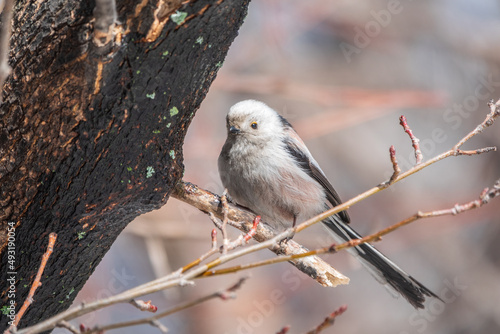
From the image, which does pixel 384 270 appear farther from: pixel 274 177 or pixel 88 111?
pixel 88 111

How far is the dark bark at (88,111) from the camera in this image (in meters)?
1.54

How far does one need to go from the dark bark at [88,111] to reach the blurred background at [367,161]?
2.93 meters

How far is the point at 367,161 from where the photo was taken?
6.91 m

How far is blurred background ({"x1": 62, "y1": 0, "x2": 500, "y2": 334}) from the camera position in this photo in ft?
17.3

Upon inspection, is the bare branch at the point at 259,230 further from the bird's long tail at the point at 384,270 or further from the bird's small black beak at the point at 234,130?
the bird's small black beak at the point at 234,130

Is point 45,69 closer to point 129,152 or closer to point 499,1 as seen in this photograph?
point 129,152

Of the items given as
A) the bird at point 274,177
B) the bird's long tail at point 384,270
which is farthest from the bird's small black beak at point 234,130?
the bird's long tail at point 384,270

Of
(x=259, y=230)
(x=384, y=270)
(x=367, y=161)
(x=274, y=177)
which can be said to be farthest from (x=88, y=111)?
(x=367, y=161)

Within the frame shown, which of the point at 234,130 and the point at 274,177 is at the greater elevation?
the point at 234,130

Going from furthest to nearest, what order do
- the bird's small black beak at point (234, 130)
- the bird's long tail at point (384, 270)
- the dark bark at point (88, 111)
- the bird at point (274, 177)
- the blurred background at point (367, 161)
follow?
the blurred background at point (367, 161) < the bird's small black beak at point (234, 130) < the bird at point (274, 177) < the bird's long tail at point (384, 270) < the dark bark at point (88, 111)

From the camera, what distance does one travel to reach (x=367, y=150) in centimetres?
706

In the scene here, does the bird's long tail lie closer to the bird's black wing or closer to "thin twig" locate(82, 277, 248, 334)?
the bird's black wing

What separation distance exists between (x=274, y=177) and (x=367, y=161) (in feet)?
13.1

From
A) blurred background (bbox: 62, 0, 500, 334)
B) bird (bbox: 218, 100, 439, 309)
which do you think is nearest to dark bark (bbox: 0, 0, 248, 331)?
bird (bbox: 218, 100, 439, 309)
